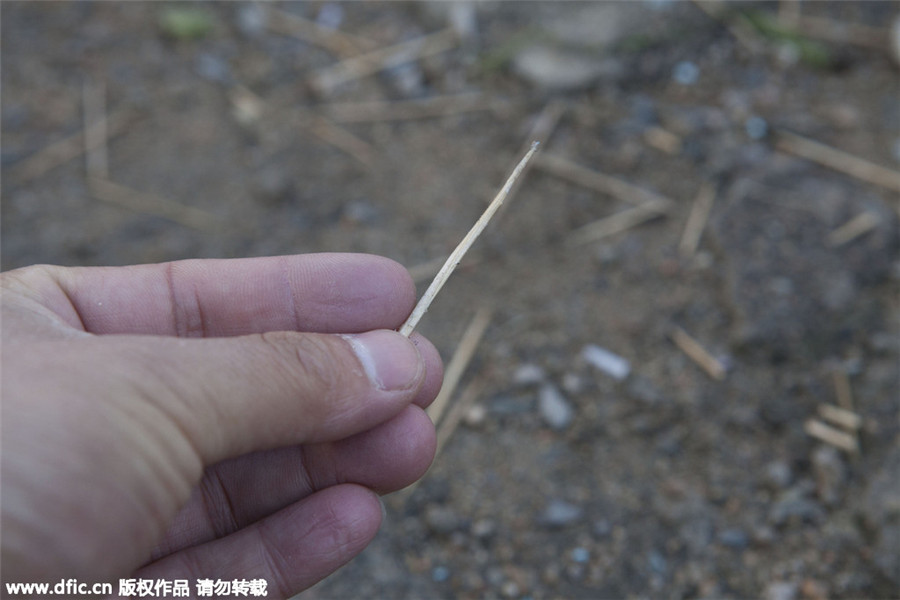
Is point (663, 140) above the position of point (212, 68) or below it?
below

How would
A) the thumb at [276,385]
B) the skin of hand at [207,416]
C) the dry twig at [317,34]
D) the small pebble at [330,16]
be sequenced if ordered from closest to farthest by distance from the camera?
the skin of hand at [207,416] < the thumb at [276,385] < the dry twig at [317,34] < the small pebble at [330,16]

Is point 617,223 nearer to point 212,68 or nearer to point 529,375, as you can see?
point 529,375

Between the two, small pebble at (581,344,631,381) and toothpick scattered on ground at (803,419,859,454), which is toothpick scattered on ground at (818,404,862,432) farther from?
small pebble at (581,344,631,381)

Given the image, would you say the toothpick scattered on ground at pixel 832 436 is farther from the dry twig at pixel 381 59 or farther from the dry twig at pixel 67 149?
the dry twig at pixel 67 149

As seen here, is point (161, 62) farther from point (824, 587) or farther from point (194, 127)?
point (824, 587)

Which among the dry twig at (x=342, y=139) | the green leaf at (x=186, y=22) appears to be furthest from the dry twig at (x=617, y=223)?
the green leaf at (x=186, y=22)

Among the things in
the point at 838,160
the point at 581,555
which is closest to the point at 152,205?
the point at 581,555

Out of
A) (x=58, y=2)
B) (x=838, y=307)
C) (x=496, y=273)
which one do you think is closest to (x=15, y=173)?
(x=58, y=2)
